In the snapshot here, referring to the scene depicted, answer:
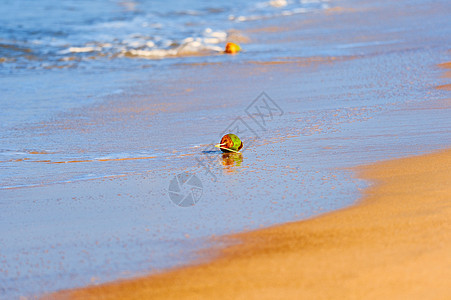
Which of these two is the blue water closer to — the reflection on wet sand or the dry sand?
the reflection on wet sand

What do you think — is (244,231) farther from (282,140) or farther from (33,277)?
(282,140)

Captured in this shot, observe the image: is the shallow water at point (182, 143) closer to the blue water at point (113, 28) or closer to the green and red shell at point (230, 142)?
the green and red shell at point (230, 142)

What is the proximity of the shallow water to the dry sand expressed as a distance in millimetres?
152

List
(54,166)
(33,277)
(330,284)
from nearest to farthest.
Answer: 1. (330,284)
2. (33,277)
3. (54,166)

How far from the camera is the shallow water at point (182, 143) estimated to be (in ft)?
10.9

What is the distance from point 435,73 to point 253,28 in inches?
258

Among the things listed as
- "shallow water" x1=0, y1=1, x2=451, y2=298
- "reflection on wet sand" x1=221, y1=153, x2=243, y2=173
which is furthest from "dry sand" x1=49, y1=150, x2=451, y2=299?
"reflection on wet sand" x1=221, y1=153, x2=243, y2=173

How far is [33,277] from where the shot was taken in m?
3.00

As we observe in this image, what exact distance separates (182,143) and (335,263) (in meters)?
2.47

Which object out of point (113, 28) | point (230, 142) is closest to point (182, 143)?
point (230, 142)

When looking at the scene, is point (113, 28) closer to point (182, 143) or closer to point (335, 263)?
point (182, 143)

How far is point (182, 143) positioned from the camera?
5.20 metres

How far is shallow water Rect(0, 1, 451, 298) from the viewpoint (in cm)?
333

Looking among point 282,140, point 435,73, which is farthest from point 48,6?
point 282,140
